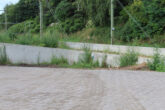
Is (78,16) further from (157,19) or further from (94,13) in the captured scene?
(157,19)

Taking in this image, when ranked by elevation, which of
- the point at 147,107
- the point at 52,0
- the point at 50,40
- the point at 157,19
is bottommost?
the point at 147,107

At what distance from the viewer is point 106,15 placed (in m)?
41.1

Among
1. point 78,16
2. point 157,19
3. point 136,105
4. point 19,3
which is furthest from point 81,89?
point 19,3

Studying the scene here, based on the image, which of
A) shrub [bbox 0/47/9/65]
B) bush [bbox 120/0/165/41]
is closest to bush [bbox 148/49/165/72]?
shrub [bbox 0/47/9/65]

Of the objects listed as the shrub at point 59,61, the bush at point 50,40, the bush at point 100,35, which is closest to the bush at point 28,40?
the bush at point 50,40

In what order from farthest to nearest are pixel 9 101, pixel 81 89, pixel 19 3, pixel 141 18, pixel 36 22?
pixel 19 3
pixel 36 22
pixel 141 18
pixel 81 89
pixel 9 101

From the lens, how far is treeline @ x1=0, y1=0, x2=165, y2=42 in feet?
99.3

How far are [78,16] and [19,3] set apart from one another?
22.5m

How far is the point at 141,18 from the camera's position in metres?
32.7

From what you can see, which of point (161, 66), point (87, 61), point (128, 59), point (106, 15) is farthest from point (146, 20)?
point (161, 66)

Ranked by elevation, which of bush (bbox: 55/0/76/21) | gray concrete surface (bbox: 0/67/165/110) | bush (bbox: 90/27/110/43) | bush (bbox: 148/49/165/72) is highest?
bush (bbox: 55/0/76/21)

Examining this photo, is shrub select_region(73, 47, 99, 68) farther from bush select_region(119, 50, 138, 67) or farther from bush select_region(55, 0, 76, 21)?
bush select_region(55, 0, 76, 21)

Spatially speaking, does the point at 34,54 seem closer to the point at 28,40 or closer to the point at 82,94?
the point at 28,40

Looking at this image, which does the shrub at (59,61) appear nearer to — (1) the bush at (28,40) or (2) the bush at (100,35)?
(1) the bush at (28,40)
